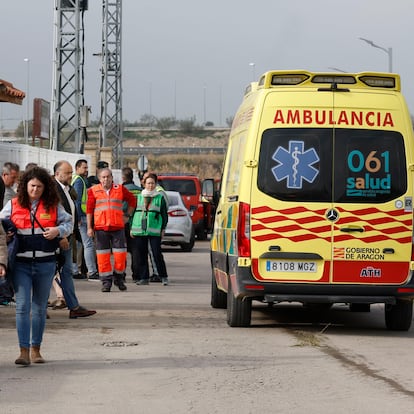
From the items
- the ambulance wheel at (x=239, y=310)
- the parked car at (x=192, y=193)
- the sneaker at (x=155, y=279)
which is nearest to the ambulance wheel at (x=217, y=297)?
the ambulance wheel at (x=239, y=310)

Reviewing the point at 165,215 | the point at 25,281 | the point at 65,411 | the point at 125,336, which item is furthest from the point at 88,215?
the point at 65,411

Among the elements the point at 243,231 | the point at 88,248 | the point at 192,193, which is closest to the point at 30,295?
the point at 243,231

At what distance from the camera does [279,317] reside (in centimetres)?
1455

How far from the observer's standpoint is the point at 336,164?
1253cm

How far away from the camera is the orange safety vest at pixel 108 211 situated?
16.8 meters

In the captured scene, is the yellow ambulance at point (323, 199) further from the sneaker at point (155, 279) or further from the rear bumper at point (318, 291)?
the sneaker at point (155, 279)

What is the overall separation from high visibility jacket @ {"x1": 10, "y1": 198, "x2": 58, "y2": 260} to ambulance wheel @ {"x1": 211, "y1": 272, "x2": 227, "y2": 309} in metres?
5.14

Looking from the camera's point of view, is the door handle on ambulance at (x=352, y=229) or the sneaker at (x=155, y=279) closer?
the door handle on ambulance at (x=352, y=229)

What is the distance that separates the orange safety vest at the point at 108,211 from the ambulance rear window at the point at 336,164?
4.84m

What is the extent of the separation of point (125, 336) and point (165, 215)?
7.01m

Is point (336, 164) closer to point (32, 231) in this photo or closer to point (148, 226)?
point (32, 231)

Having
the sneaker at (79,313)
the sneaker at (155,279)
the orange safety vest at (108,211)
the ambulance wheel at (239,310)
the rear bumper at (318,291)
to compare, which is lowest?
the sneaker at (155,279)

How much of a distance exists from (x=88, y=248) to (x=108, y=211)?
209cm

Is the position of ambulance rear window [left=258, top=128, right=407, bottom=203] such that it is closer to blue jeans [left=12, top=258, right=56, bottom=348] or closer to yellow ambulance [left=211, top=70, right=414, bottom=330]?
yellow ambulance [left=211, top=70, right=414, bottom=330]
